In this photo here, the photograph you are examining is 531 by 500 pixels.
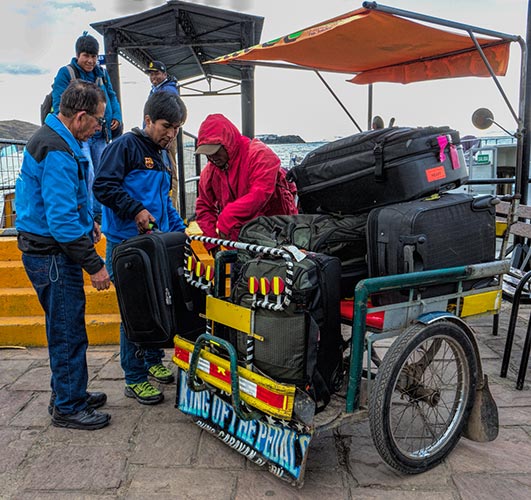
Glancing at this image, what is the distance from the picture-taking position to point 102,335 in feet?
15.1

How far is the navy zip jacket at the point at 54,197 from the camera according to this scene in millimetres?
2711

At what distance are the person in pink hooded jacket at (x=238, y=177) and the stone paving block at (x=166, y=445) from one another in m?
1.18

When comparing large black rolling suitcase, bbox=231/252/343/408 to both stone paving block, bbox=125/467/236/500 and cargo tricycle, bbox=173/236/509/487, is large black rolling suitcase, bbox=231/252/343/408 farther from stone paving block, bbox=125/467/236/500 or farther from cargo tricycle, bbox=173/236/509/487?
stone paving block, bbox=125/467/236/500

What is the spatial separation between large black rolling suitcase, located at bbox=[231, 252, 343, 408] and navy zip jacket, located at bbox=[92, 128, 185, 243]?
1.03 m

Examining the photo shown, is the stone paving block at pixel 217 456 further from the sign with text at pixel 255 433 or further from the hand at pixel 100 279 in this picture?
the hand at pixel 100 279

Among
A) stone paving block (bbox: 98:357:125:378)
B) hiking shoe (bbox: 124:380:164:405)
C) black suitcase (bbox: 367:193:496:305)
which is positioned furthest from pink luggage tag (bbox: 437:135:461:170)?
stone paving block (bbox: 98:357:125:378)

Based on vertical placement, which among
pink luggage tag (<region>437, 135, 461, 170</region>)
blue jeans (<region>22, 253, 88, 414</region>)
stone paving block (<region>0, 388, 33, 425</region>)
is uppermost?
pink luggage tag (<region>437, 135, 461, 170</region>)

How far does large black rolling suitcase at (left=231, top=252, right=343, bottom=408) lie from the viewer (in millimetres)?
2293

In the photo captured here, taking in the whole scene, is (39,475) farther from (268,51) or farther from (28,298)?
(268,51)

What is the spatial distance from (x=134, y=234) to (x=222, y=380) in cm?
120

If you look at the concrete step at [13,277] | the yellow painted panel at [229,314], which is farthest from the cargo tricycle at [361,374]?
the concrete step at [13,277]

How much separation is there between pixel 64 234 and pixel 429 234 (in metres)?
1.82

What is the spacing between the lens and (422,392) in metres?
2.76

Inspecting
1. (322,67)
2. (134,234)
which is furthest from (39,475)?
(322,67)
